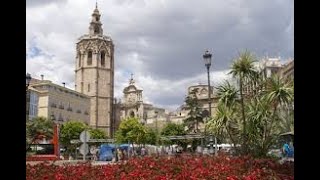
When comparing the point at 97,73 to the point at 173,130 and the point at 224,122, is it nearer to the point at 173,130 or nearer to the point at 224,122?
the point at 173,130

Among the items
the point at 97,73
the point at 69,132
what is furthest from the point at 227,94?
the point at 97,73

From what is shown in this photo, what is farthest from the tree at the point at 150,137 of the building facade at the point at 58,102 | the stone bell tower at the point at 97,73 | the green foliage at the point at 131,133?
the stone bell tower at the point at 97,73

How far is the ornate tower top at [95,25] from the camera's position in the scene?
398ft

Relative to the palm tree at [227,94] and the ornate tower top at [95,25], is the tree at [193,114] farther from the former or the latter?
the palm tree at [227,94]

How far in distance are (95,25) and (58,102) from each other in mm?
32416

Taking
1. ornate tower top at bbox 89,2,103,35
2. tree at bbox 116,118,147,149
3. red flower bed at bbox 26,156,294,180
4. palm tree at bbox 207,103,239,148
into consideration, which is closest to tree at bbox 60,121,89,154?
tree at bbox 116,118,147,149

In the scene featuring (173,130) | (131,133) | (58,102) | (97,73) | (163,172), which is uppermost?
(97,73)

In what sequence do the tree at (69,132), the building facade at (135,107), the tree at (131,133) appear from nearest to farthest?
the tree at (131,133) → the tree at (69,132) → the building facade at (135,107)

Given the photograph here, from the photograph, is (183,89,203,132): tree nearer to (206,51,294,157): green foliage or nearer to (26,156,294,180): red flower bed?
(206,51,294,157): green foliage

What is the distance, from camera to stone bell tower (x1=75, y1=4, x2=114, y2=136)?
382 feet

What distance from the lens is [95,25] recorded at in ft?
401
